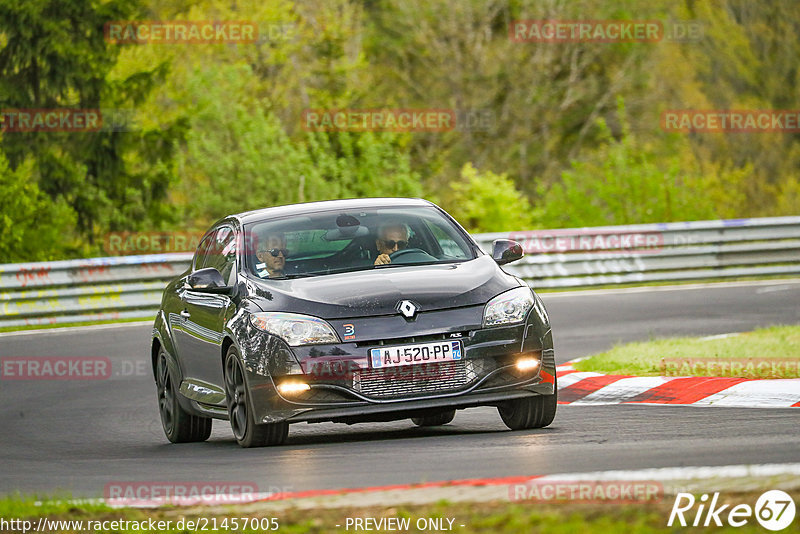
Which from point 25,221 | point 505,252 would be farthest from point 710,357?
point 25,221

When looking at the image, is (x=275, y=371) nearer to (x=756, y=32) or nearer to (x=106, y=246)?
(x=106, y=246)

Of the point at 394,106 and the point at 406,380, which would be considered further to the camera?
the point at 394,106

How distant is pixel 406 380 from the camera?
9.00 meters

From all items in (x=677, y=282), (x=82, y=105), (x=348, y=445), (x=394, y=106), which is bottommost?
(x=394, y=106)

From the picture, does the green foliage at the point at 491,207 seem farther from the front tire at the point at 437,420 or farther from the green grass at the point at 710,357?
the front tire at the point at 437,420

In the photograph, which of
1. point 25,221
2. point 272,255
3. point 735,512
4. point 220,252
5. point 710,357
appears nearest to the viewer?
point 735,512

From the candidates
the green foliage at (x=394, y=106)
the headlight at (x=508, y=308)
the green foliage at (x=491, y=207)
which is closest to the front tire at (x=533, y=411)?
the headlight at (x=508, y=308)

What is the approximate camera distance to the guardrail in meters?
22.6

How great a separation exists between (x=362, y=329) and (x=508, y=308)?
936 mm

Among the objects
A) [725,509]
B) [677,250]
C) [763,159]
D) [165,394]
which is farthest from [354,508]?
[763,159]

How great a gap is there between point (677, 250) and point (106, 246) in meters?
14.3

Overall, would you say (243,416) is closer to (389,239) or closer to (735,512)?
(389,239)

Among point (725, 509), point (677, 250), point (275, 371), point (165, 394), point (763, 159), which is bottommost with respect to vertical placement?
point (763, 159)

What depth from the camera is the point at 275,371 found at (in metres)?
9.05
